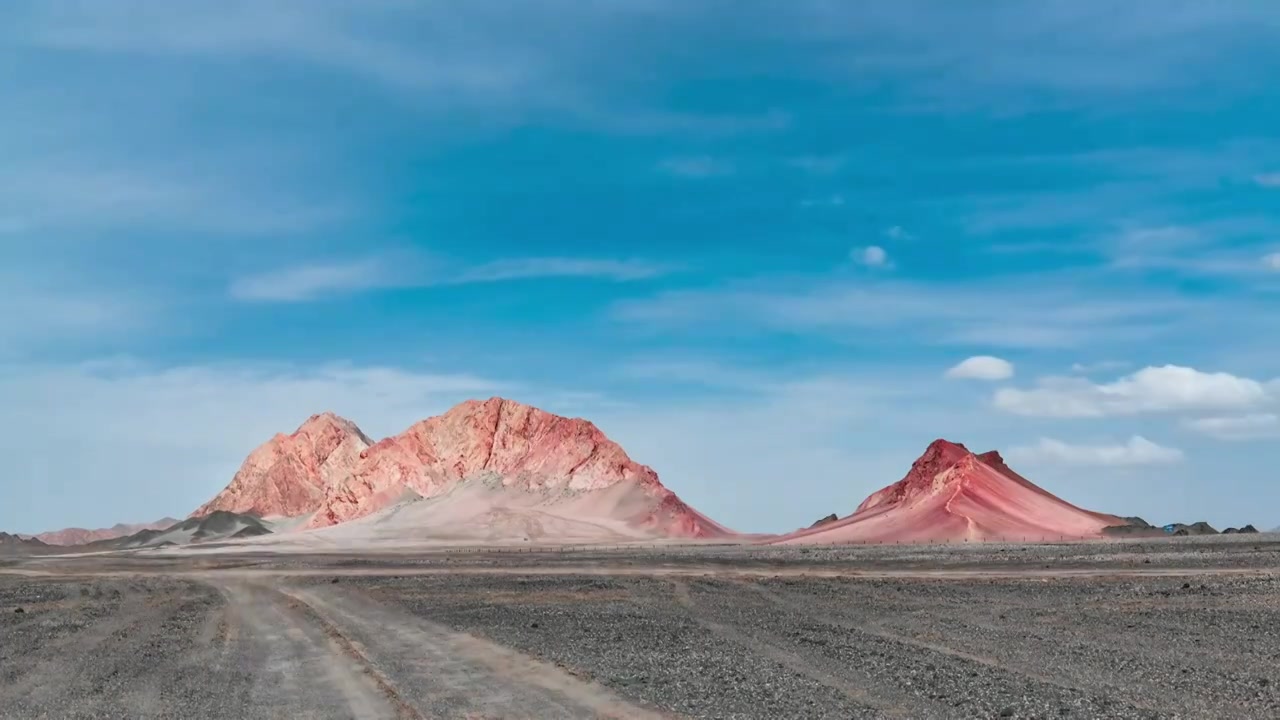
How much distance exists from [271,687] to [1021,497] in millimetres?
101785

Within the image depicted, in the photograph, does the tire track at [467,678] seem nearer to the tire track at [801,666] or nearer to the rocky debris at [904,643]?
the rocky debris at [904,643]

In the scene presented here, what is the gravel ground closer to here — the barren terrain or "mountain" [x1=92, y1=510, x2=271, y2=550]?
the barren terrain

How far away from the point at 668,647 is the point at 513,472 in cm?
11845

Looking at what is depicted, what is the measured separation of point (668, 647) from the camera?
22.7m

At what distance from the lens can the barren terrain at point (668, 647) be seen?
16062mm

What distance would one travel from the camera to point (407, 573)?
5400cm

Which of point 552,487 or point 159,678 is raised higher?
point 552,487

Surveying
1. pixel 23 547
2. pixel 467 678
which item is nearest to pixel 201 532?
pixel 23 547

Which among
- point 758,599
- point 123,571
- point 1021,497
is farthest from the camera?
point 1021,497

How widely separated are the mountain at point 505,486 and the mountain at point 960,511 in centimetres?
2523

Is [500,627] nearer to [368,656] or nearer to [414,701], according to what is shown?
[368,656]

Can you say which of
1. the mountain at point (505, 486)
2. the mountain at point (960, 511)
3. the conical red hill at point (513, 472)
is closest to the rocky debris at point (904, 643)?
the mountain at point (960, 511)

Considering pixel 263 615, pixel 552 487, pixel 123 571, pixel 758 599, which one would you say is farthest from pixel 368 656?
pixel 552 487

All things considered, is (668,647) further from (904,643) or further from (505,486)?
(505,486)
